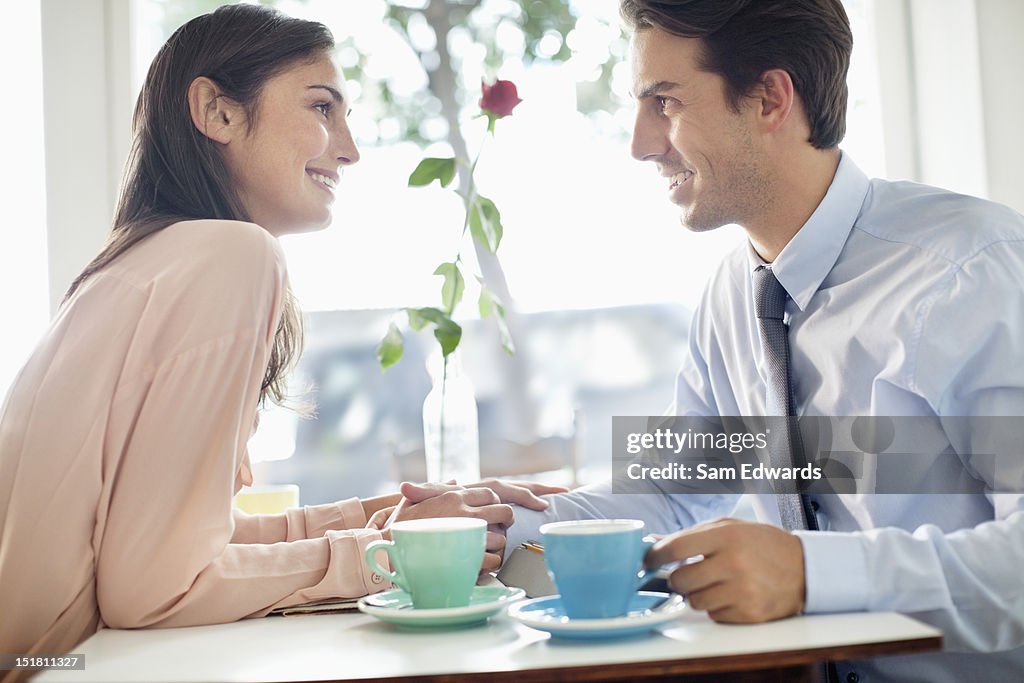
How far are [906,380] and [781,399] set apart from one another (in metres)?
0.17

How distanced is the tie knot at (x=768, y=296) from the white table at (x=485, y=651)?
57 cm

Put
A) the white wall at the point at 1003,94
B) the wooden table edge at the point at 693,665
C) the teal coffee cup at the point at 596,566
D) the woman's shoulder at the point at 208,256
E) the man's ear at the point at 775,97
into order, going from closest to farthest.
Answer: the wooden table edge at the point at 693,665
the teal coffee cup at the point at 596,566
the woman's shoulder at the point at 208,256
the man's ear at the point at 775,97
the white wall at the point at 1003,94

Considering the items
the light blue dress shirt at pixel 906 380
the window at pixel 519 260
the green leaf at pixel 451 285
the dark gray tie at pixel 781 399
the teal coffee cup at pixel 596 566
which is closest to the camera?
the teal coffee cup at pixel 596 566

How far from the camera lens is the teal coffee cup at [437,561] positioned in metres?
0.83

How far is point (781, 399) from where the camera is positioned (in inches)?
48.4

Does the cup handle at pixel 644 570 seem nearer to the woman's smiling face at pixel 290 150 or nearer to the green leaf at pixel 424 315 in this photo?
the green leaf at pixel 424 315

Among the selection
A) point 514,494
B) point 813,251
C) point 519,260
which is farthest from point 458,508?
point 519,260

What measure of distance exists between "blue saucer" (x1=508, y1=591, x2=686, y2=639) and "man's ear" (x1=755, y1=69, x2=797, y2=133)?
2.85ft

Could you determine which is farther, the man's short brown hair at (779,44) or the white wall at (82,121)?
the white wall at (82,121)

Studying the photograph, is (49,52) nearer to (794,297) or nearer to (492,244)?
(492,244)

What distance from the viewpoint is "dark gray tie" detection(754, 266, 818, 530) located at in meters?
1.21

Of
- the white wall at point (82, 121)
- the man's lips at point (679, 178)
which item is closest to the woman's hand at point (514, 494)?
the man's lips at point (679, 178)

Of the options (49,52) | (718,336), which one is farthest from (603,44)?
(49,52)

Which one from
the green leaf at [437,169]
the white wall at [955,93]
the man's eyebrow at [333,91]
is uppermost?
the white wall at [955,93]
